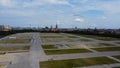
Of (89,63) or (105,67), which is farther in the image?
(89,63)

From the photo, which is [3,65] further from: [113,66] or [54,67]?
[113,66]

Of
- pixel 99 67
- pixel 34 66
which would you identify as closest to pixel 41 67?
pixel 34 66

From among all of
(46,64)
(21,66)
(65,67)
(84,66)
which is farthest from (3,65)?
(84,66)

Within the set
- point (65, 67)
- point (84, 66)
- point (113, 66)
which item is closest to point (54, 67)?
point (65, 67)

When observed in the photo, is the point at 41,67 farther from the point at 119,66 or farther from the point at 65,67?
the point at 119,66

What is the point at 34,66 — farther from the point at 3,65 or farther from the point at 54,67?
the point at 3,65

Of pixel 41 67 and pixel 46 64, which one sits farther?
pixel 46 64

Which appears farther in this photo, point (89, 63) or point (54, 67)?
point (89, 63)
